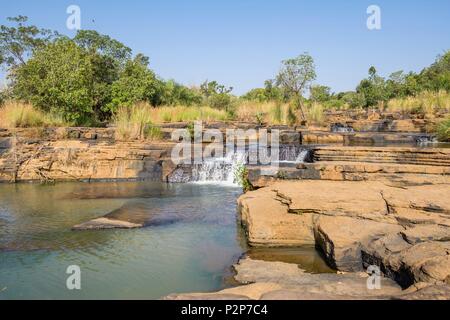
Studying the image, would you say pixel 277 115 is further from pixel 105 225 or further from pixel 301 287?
pixel 301 287

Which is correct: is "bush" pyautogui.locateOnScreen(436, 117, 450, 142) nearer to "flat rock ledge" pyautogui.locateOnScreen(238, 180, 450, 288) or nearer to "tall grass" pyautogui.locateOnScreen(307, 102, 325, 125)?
"tall grass" pyautogui.locateOnScreen(307, 102, 325, 125)

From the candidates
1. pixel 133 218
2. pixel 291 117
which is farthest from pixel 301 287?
pixel 291 117

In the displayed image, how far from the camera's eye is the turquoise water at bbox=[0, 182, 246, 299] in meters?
4.03

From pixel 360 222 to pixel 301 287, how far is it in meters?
1.66

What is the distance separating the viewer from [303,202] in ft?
17.2

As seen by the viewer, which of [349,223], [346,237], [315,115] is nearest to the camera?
[346,237]

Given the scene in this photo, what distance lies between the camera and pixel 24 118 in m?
12.9

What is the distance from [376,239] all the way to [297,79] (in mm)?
14220

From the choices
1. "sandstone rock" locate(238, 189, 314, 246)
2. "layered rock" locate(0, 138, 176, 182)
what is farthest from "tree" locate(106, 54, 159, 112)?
"sandstone rock" locate(238, 189, 314, 246)

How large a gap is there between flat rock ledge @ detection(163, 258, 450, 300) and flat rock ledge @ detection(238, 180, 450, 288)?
27cm

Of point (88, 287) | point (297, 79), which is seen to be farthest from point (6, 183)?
point (297, 79)

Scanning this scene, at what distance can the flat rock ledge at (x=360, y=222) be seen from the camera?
12.1ft
